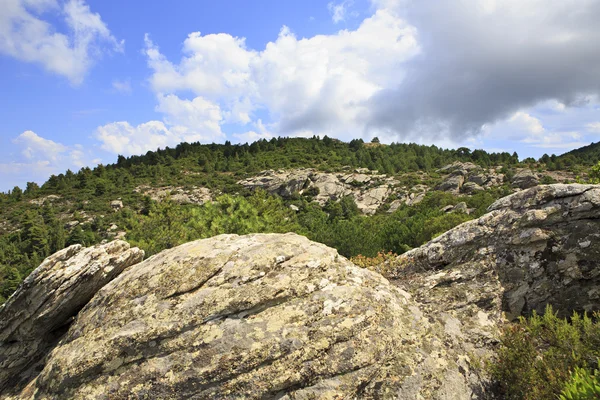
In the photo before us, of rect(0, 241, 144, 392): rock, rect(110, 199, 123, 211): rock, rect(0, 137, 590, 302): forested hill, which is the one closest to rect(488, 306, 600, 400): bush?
rect(0, 241, 144, 392): rock

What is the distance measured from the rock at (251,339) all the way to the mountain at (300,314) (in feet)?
0.07

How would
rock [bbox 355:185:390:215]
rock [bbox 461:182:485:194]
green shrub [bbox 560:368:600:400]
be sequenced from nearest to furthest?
green shrub [bbox 560:368:600:400] < rock [bbox 461:182:485:194] < rock [bbox 355:185:390:215]

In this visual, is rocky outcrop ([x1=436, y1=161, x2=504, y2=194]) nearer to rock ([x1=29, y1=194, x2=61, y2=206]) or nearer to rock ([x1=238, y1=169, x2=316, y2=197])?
rock ([x1=238, y1=169, x2=316, y2=197])

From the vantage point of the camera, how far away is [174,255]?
7504 millimetres

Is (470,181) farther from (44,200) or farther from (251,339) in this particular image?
(44,200)

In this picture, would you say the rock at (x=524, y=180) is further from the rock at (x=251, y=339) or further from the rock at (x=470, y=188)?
the rock at (x=251, y=339)

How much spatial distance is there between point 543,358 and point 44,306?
1091 cm

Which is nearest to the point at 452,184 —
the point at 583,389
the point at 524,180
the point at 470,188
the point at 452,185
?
the point at 452,185

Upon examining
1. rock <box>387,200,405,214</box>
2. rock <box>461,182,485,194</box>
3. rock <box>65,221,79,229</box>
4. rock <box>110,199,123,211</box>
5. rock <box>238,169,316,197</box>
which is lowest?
rock <box>387,200,405,214</box>

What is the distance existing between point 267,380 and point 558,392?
476 centimetres

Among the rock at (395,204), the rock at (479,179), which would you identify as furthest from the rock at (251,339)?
the rock at (479,179)

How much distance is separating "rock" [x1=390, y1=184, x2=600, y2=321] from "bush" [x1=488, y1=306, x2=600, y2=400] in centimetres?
141

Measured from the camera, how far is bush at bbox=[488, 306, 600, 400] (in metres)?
5.12

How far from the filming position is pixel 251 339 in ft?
18.3
